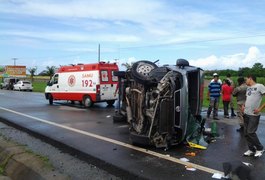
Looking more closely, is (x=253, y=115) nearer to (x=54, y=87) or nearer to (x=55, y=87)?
(x=55, y=87)

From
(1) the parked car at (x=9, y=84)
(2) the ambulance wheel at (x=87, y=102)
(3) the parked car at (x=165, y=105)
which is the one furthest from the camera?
(1) the parked car at (x=9, y=84)

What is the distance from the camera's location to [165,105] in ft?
26.8

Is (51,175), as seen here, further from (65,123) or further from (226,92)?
(226,92)

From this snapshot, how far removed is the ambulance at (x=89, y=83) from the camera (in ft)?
65.9

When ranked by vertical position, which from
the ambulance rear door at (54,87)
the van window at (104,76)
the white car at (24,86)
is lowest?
the white car at (24,86)

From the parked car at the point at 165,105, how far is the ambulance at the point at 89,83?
10344 millimetres

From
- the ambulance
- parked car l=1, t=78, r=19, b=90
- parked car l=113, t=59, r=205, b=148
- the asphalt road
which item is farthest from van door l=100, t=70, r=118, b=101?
parked car l=1, t=78, r=19, b=90

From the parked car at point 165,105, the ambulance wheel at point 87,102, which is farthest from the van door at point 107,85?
the parked car at point 165,105

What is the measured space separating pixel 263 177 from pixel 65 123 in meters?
8.07

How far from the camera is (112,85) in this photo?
20.5 m

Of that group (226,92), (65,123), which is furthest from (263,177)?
(226,92)

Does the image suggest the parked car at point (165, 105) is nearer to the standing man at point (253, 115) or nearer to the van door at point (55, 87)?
the standing man at point (253, 115)

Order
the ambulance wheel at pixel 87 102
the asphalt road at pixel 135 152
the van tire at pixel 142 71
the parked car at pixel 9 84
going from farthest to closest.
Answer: the parked car at pixel 9 84 → the ambulance wheel at pixel 87 102 → the van tire at pixel 142 71 → the asphalt road at pixel 135 152

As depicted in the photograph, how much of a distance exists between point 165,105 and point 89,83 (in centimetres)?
1269
